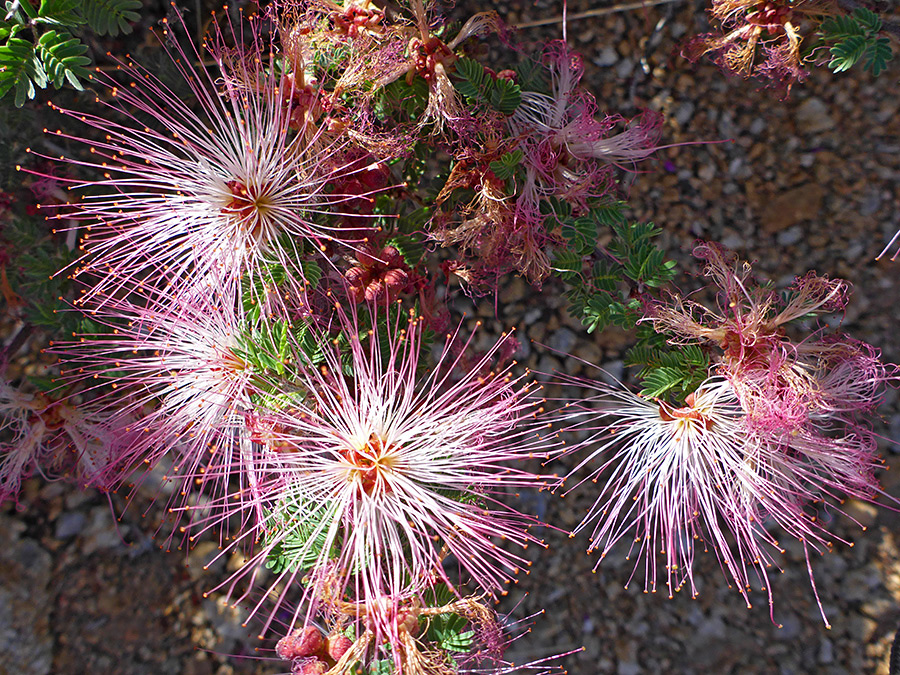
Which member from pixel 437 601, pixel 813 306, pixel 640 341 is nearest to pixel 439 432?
pixel 437 601

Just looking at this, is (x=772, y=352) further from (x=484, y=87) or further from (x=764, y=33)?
(x=764, y=33)

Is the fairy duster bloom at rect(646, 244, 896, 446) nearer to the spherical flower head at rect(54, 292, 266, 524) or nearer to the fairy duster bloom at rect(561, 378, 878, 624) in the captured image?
the fairy duster bloom at rect(561, 378, 878, 624)

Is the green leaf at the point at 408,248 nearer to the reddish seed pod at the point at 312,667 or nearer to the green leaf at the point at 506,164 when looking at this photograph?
the green leaf at the point at 506,164

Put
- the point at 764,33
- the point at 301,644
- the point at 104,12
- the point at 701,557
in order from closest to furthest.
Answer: the point at 301,644
the point at 104,12
the point at 764,33
the point at 701,557

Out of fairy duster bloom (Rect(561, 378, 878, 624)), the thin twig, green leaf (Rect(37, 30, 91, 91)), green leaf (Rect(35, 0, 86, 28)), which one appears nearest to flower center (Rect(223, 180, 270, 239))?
green leaf (Rect(37, 30, 91, 91))

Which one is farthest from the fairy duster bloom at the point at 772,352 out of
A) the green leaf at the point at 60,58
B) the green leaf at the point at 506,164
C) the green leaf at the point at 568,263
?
the green leaf at the point at 60,58

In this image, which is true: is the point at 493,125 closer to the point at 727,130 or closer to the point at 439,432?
the point at 439,432

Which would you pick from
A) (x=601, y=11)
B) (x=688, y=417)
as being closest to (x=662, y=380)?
(x=688, y=417)

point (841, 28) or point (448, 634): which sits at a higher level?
point (841, 28)
